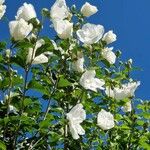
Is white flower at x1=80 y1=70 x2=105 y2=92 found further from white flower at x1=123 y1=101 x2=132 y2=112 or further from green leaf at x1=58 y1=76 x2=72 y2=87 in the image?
white flower at x1=123 y1=101 x2=132 y2=112

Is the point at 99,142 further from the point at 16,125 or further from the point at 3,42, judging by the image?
the point at 3,42

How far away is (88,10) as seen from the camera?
4.18 metres

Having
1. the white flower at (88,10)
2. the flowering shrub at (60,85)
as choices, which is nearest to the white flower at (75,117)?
the flowering shrub at (60,85)

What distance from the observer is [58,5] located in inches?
140

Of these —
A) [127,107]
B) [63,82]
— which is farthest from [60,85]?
[127,107]

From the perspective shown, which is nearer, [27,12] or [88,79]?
[27,12]

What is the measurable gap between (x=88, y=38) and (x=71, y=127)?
75 centimetres

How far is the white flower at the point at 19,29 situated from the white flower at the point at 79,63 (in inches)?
22.2

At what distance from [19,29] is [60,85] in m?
0.58

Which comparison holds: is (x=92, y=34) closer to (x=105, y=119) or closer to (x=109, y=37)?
(x=109, y=37)

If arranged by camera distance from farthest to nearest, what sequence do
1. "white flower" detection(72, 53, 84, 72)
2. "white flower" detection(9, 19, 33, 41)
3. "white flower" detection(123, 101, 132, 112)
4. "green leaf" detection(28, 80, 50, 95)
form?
"white flower" detection(123, 101, 132, 112), "white flower" detection(72, 53, 84, 72), "green leaf" detection(28, 80, 50, 95), "white flower" detection(9, 19, 33, 41)

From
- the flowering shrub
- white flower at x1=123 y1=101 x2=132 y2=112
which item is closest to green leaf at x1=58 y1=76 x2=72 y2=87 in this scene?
the flowering shrub

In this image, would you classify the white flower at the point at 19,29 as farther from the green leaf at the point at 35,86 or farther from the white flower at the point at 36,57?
the green leaf at the point at 35,86

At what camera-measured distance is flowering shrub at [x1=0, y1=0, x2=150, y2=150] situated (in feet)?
11.1
